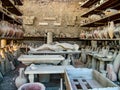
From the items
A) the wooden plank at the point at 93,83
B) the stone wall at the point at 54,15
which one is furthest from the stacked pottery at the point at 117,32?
the stone wall at the point at 54,15

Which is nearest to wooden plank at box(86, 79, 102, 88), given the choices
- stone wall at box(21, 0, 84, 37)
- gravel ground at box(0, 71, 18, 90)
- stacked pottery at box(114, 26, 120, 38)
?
gravel ground at box(0, 71, 18, 90)

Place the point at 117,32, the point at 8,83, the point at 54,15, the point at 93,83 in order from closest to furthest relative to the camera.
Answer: the point at 93,83 → the point at 8,83 → the point at 117,32 → the point at 54,15

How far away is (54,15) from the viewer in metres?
8.30

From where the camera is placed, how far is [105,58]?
4371mm

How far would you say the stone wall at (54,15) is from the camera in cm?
822

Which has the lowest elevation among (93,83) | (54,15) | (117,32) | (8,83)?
(8,83)

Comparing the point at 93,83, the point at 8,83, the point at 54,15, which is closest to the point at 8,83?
the point at 8,83

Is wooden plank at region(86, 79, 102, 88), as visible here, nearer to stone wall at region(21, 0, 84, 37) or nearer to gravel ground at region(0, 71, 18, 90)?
gravel ground at region(0, 71, 18, 90)

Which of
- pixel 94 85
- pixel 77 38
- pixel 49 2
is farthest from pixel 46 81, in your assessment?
pixel 49 2

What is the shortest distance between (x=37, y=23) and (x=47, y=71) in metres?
5.35

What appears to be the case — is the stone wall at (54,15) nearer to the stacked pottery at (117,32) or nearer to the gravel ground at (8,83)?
the gravel ground at (8,83)

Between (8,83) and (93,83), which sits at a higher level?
(93,83)

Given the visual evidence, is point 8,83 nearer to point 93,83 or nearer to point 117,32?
point 93,83

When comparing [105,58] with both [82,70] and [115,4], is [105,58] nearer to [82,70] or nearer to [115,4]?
[115,4]
